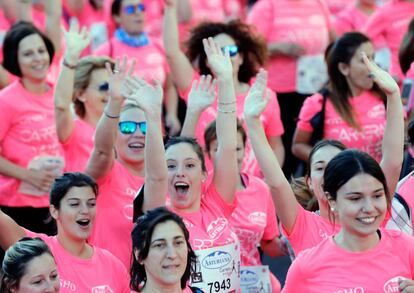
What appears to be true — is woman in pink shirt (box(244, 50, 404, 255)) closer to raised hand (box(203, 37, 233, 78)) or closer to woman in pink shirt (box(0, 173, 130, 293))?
raised hand (box(203, 37, 233, 78))

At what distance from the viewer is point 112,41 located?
26.7 feet

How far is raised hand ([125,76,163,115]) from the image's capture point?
16.4 ft

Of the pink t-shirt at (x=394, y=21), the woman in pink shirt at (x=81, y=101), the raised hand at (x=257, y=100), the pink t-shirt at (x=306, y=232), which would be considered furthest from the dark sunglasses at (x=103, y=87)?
the pink t-shirt at (x=394, y=21)

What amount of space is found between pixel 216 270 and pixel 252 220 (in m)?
0.74

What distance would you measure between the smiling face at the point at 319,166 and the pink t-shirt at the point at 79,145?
1.65m

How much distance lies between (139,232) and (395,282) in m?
1.11

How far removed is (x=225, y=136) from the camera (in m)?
5.26

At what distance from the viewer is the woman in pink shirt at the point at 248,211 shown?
5.64 m

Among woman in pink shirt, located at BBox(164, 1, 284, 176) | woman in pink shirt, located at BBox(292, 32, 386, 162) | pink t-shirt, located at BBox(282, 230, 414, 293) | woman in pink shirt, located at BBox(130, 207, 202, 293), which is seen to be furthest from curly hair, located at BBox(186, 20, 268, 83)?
pink t-shirt, located at BBox(282, 230, 414, 293)

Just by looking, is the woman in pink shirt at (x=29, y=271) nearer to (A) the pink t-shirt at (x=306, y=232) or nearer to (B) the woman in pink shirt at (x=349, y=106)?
(A) the pink t-shirt at (x=306, y=232)

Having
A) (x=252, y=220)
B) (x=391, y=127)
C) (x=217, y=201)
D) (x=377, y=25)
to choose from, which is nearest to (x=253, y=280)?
(x=252, y=220)

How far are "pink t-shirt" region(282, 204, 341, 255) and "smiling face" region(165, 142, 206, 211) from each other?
0.51 m

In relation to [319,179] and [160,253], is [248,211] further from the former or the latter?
[160,253]

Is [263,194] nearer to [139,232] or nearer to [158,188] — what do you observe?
[158,188]
